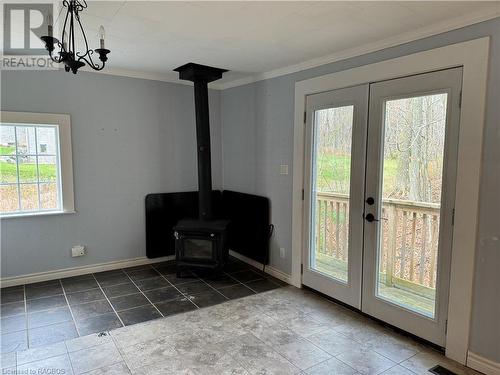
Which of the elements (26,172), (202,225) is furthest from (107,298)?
(26,172)

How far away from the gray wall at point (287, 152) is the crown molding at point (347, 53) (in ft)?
0.13

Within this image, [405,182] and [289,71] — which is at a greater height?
[289,71]

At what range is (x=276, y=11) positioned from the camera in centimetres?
220

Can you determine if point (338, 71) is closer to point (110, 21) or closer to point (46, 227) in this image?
point (110, 21)

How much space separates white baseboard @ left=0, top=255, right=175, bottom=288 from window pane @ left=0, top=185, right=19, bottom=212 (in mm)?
725

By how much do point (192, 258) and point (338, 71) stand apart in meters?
2.47

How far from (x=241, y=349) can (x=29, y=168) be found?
2.92 metres

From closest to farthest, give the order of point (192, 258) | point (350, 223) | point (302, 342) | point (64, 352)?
point (64, 352), point (302, 342), point (350, 223), point (192, 258)

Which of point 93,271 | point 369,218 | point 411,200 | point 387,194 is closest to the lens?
point 411,200

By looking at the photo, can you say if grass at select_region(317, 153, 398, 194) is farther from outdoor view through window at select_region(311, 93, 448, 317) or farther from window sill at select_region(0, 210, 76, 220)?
window sill at select_region(0, 210, 76, 220)

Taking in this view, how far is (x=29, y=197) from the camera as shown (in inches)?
145

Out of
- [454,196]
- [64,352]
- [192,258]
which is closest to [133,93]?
[192,258]

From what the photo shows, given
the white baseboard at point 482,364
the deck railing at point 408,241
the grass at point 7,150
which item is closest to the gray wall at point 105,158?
the grass at point 7,150

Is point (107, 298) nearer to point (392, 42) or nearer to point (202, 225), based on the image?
point (202, 225)
